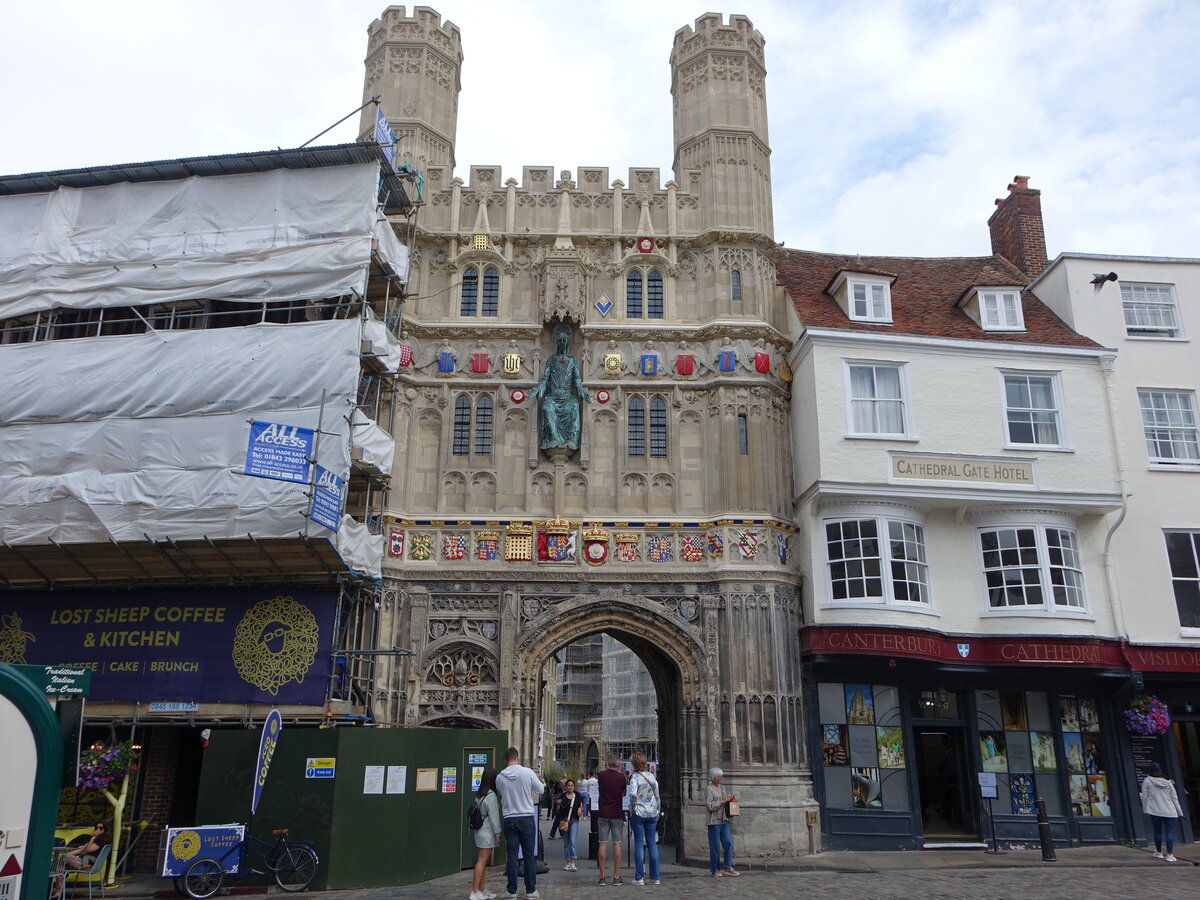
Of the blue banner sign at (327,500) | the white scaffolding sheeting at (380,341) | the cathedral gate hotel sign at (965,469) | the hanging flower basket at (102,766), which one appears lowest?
the hanging flower basket at (102,766)

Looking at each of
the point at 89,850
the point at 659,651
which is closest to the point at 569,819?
the point at 659,651

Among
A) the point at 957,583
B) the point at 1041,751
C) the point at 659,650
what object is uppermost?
the point at 957,583

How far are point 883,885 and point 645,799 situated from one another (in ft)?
13.2

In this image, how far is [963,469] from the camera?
2223 cm

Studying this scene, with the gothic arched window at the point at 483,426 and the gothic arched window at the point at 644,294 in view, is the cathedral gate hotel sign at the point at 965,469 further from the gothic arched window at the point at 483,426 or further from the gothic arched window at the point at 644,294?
the gothic arched window at the point at 483,426

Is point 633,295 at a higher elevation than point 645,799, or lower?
higher

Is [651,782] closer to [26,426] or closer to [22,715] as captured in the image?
[22,715]

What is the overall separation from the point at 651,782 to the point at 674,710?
340 inches

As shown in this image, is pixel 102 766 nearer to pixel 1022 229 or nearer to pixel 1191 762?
pixel 1191 762

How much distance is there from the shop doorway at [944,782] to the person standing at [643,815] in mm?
8773

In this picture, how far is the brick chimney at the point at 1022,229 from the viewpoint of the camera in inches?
1142

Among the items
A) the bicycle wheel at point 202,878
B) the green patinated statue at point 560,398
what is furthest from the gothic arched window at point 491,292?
the bicycle wheel at point 202,878

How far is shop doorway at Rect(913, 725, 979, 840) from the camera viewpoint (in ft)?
71.8

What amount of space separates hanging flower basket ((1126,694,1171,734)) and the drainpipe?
146 cm
